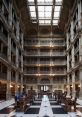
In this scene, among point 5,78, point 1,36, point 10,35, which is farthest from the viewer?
point 10,35

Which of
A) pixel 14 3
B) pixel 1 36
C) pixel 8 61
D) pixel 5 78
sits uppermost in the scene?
pixel 14 3

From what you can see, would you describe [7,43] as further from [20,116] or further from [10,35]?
[20,116]

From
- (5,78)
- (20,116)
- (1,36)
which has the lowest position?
(20,116)

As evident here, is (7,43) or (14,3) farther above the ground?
(14,3)

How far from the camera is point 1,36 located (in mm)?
37781

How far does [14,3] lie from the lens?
49.0 metres

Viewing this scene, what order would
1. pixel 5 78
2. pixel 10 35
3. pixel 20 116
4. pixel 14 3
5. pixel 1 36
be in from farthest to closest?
pixel 14 3
pixel 10 35
pixel 5 78
pixel 1 36
pixel 20 116

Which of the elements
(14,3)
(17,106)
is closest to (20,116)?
(17,106)

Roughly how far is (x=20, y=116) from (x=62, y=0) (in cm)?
3531

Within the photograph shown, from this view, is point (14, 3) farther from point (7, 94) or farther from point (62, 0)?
point (7, 94)

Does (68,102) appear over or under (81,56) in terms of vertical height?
under

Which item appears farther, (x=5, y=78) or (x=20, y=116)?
(x=5, y=78)

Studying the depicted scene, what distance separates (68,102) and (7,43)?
930 inches

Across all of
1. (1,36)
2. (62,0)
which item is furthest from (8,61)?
(62,0)
